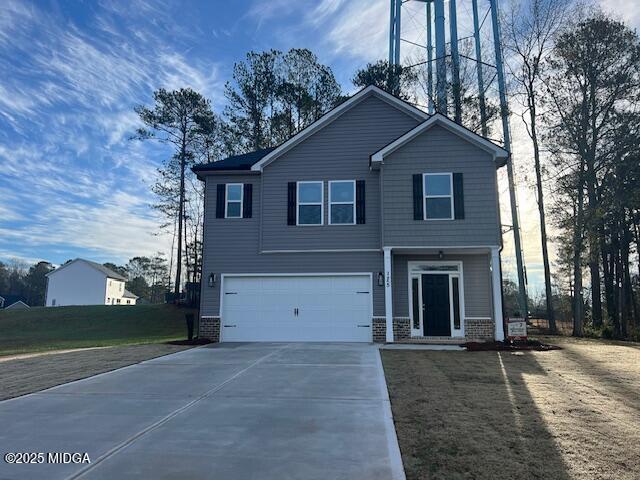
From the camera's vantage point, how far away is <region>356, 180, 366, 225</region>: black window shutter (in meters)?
14.6

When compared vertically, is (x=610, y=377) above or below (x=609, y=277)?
below

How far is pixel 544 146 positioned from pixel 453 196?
11158mm

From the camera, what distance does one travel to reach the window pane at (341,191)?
48.8ft

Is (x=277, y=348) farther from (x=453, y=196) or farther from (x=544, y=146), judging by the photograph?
(x=544, y=146)

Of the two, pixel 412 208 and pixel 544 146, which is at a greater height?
pixel 544 146

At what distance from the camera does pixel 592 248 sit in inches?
836

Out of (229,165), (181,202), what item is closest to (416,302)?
(229,165)

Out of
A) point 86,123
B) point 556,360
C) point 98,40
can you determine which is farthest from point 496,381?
point 86,123

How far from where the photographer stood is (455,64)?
71.7 feet

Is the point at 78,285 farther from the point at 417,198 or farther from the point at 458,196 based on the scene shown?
the point at 458,196

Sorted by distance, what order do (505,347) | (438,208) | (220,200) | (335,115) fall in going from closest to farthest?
(505,347)
(438,208)
(335,115)
(220,200)

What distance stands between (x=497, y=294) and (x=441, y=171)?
4.08 m

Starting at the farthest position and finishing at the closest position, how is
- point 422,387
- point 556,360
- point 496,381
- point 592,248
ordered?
point 592,248 < point 556,360 < point 496,381 < point 422,387

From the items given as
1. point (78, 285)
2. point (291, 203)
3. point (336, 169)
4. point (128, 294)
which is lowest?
point (128, 294)
